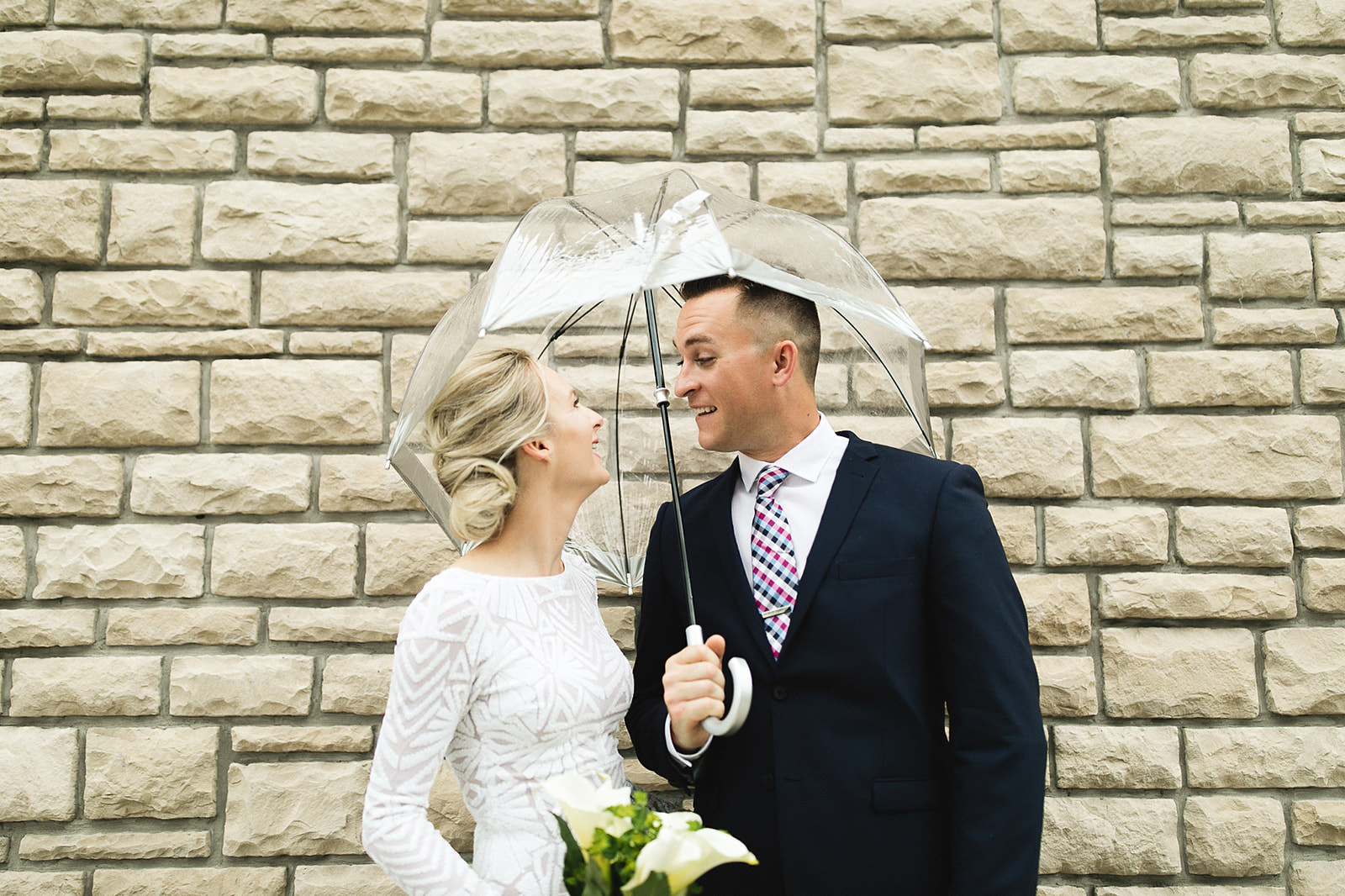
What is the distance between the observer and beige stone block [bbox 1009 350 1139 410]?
2865 millimetres

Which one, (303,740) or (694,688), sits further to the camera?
(303,740)

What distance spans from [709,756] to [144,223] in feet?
8.24

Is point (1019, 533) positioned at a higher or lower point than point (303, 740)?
higher

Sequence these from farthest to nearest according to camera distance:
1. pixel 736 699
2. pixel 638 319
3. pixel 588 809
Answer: pixel 638 319, pixel 736 699, pixel 588 809

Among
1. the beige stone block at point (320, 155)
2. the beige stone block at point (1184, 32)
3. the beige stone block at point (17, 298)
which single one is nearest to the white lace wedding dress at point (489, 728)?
the beige stone block at point (320, 155)

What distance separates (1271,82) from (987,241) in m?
1.12

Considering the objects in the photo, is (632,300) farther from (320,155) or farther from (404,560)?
(320,155)

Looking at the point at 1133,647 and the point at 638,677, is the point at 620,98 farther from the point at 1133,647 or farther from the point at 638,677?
the point at 1133,647

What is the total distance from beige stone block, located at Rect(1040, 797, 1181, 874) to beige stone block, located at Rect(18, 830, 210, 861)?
2.64 meters

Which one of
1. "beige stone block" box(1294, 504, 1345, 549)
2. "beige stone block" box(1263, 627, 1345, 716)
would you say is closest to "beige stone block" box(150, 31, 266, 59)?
"beige stone block" box(1294, 504, 1345, 549)

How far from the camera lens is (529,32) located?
9.83 ft

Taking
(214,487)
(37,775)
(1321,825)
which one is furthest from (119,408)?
(1321,825)

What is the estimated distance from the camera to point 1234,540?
2812 millimetres

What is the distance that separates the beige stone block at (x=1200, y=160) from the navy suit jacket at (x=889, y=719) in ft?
5.19
